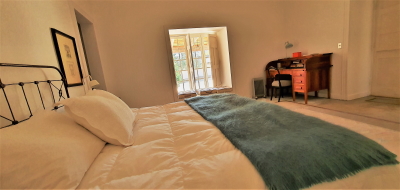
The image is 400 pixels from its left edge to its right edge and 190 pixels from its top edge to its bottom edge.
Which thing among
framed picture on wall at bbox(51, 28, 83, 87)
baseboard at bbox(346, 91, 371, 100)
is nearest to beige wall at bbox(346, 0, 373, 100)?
baseboard at bbox(346, 91, 371, 100)

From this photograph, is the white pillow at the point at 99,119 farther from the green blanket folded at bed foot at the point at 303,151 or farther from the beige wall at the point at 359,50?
the beige wall at the point at 359,50

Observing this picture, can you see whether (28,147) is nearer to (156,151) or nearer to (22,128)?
(22,128)

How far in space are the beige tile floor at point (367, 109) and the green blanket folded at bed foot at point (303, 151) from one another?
190 centimetres

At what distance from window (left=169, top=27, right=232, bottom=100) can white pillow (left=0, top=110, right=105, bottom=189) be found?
3.36m

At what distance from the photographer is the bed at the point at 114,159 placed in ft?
1.94

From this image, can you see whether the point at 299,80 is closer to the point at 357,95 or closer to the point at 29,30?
the point at 357,95

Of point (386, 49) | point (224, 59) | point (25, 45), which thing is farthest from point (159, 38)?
point (386, 49)

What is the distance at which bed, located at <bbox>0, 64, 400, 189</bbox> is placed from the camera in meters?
0.59

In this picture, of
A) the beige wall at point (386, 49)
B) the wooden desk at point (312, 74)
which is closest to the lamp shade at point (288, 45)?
the wooden desk at point (312, 74)

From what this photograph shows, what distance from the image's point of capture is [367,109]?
2.62m

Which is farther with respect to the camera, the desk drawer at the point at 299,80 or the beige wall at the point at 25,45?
the desk drawer at the point at 299,80

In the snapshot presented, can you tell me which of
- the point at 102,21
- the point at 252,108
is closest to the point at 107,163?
the point at 252,108

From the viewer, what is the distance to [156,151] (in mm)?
843

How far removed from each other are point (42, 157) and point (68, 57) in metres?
1.71
